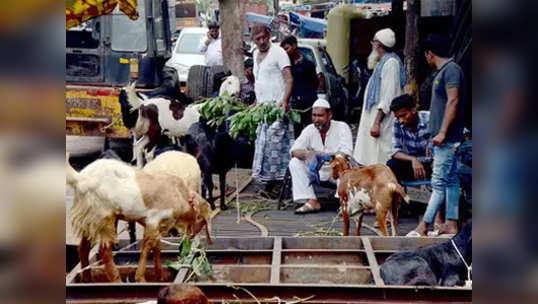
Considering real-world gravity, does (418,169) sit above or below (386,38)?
below

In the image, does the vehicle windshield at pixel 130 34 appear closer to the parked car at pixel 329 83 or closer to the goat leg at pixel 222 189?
the parked car at pixel 329 83

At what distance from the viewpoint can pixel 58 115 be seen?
1.36m

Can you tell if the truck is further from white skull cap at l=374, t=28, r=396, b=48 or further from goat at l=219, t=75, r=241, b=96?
white skull cap at l=374, t=28, r=396, b=48

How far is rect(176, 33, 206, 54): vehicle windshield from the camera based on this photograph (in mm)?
18750

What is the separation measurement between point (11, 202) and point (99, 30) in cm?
1113

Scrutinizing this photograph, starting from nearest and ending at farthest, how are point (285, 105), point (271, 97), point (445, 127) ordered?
point (445, 127), point (285, 105), point (271, 97)

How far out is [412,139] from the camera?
7203 millimetres

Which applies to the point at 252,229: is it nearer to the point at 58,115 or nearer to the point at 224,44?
the point at 224,44

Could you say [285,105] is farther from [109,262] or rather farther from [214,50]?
[214,50]

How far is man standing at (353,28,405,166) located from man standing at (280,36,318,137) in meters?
1.30

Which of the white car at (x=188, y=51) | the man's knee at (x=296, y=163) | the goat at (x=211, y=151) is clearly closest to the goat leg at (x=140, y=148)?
the goat at (x=211, y=151)

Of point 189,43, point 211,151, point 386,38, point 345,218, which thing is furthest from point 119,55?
point 189,43

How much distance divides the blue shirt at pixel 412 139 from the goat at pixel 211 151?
2.01 m

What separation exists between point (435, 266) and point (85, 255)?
2.22 m
